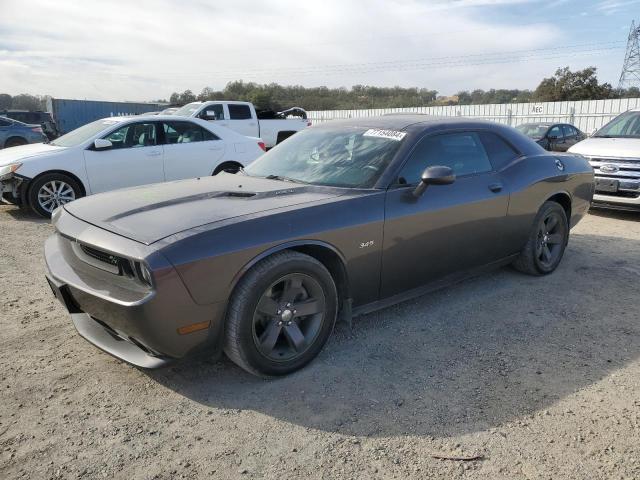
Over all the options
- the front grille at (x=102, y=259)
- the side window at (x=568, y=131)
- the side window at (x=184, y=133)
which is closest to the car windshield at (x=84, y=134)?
the side window at (x=184, y=133)

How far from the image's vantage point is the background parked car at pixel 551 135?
14.3 m

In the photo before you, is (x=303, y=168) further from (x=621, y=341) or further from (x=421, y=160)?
(x=621, y=341)

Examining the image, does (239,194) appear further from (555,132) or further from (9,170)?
(555,132)

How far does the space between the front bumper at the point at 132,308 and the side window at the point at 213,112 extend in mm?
12107

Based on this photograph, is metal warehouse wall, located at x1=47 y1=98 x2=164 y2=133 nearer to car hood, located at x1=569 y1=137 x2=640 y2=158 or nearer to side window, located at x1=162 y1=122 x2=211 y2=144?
side window, located at x1=162 y1=122 x2=211 y2=144

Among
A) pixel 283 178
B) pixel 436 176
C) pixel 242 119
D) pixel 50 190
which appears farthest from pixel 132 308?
pixel 242 119

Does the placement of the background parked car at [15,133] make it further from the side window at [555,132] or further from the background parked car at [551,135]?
the side window at [555,132]

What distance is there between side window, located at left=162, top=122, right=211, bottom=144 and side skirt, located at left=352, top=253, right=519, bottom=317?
5.75 meters

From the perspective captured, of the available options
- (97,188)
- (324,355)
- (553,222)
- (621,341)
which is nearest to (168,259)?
(324,355)

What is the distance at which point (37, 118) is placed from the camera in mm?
25172

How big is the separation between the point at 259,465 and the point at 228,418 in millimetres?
418

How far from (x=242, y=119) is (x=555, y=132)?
9.52 m

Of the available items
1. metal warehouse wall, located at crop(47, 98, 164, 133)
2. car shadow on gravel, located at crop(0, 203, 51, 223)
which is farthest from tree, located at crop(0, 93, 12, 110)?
car shadow on gravel, located at crop(0, 203, 51, 223)

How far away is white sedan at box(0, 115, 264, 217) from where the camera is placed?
286 inches
